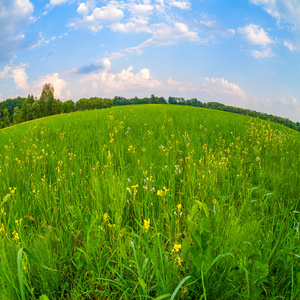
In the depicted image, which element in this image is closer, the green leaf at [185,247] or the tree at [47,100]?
the green leaf at [185,247]

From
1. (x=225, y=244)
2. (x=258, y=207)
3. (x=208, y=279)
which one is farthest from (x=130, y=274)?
(x=258, y=207)

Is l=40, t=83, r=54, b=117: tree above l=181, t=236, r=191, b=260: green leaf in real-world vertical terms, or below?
above

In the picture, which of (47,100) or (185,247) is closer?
(185,247)

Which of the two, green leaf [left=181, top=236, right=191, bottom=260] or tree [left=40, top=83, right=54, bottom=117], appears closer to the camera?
green leaf [left=181, top=236, right=191, bottom=260]

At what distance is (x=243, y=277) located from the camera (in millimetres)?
1623

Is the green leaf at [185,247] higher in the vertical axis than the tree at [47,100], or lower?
lower

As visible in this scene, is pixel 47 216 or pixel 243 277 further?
pixel 47 216

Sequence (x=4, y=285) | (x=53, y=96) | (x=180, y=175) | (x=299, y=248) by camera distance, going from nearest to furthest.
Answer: (x=4, y=285) → (x=299, y=248) → (x=180, y=175) → (x=53, y=96)

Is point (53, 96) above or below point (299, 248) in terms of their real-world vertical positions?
above

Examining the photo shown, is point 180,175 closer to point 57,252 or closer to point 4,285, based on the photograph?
point 57,252

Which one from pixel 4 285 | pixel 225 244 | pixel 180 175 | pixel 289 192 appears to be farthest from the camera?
pixel 180 175

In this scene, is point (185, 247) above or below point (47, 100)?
below

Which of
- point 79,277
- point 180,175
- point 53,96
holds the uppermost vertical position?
point 53,96

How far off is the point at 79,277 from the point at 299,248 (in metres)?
1.84
